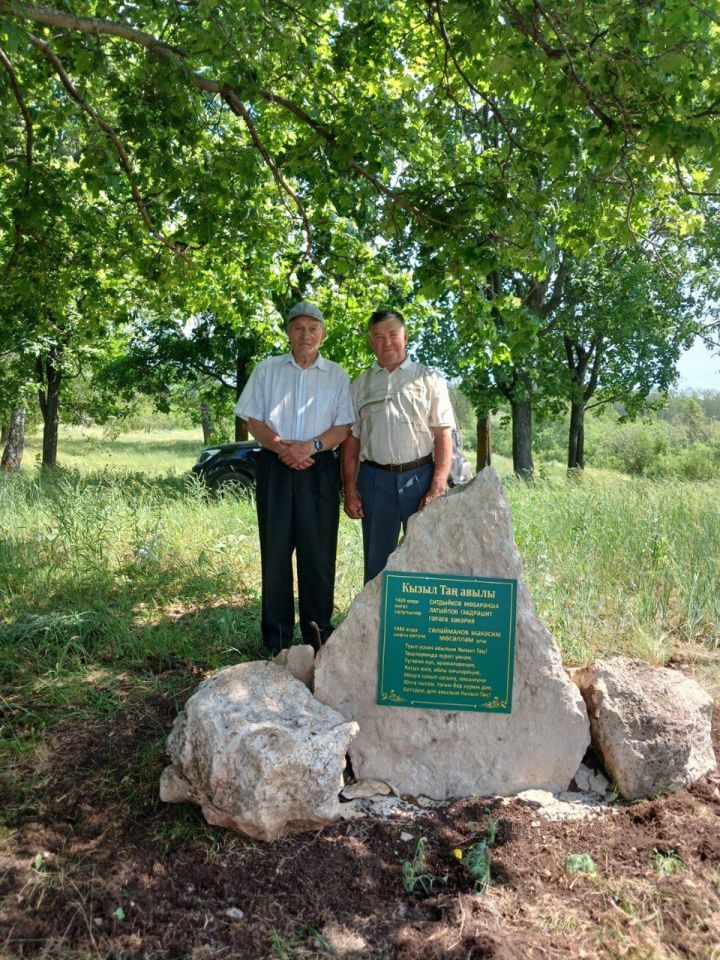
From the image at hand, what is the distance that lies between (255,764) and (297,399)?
2.25 metres

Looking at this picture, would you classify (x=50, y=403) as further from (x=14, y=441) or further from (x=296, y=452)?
(x=296, y=452)

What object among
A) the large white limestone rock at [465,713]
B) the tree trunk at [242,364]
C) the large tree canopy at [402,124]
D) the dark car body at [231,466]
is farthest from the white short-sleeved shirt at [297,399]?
the tree trunk at [242,364]

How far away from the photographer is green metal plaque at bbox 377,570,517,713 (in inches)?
144

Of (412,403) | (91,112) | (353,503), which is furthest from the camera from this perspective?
(91,112)

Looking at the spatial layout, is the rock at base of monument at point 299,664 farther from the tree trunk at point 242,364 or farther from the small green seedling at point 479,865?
the tree trunk at point 242,364

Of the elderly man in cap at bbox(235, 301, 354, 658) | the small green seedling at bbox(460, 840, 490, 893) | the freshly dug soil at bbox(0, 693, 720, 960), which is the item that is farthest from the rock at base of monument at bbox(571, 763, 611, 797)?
the elderly man in cap at bbox(235, 301, 354, 658)

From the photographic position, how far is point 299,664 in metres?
3.77

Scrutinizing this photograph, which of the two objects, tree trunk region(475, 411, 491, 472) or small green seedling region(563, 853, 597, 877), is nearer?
small green seedling region(563, 853, 597, 877)

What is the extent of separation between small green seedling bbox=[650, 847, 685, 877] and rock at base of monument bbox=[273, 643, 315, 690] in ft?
5.45

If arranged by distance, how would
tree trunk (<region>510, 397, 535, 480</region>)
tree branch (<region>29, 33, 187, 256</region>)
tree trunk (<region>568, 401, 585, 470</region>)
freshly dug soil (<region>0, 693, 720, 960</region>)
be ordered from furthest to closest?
tree trunk (<region>568, 401, 585, 470</region>) < tree trunk (<region>510, 397, 535, 480</region>) < tree branch (<region>29, 33, 187, 256</region>) < freshly dug soil (<region>0, 693, 720, 960</region>)

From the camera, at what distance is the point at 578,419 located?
68.7 ft

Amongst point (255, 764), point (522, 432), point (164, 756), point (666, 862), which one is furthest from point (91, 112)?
point (522, 432)

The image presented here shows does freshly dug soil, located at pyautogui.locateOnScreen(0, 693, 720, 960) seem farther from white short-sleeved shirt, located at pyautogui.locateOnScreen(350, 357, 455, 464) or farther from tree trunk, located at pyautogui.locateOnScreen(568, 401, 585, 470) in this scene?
tree trunk, located at pyautogui.locateOnScreen(568, 401, 585, 470)

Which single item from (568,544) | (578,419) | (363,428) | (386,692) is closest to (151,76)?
(363,428)
